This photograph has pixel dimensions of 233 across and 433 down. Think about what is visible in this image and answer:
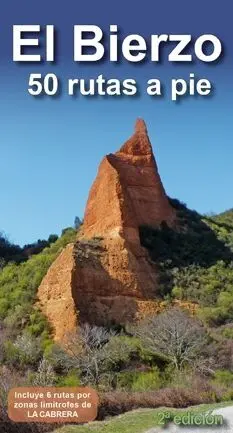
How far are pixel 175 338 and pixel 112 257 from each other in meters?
9.32

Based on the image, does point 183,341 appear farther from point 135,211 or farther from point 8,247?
point 8,247

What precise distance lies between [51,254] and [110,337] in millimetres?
14204

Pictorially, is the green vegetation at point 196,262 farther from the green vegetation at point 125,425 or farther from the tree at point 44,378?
the green vegetation at point 125,425

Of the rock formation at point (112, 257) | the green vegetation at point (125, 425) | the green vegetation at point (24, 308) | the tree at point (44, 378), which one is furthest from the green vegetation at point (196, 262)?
the green vegetation at point (125, 425)

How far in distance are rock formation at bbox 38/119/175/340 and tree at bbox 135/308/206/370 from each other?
12.7ft

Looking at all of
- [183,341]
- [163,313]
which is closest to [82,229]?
[163,313]

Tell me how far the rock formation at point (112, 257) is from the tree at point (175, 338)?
12.7 feet

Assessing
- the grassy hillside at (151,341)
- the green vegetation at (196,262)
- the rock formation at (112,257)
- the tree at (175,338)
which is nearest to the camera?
the grassy hillside at (151,341)

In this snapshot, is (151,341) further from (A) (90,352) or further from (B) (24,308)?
(B) (24,308)

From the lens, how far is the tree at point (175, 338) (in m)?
33.5

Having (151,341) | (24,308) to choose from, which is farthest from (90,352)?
(24,308)

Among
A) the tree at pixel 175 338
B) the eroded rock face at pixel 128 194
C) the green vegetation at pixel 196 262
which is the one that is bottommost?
the tree at pixel 175 338

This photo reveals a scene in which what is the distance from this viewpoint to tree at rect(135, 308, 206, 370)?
110ft

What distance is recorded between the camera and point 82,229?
47.6 metres
